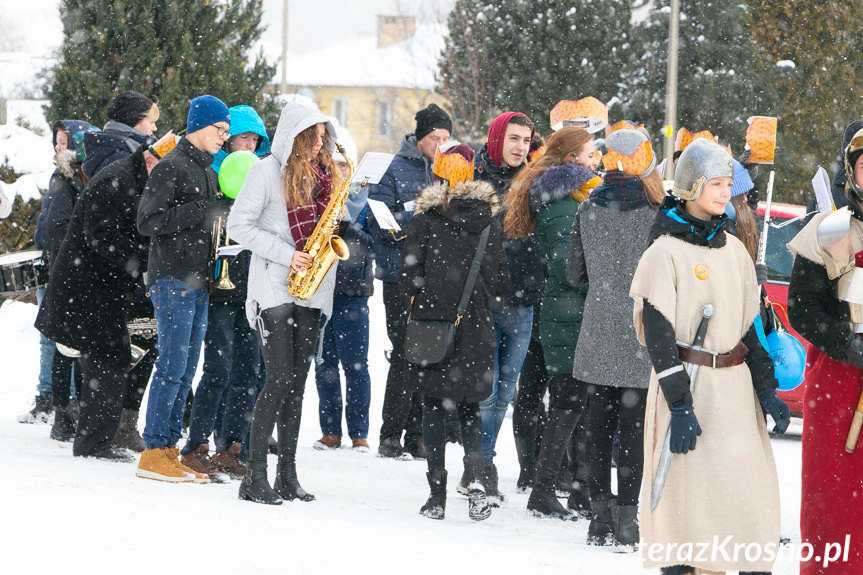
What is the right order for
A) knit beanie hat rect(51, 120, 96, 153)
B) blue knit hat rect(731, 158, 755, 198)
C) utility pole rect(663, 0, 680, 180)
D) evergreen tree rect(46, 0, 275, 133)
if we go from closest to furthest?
1. blue knit hat rect(731, 158, 755, 198)
2. knit beanie hat rect(51, 120, 96, 153)
3. evergreen tree rect(46, 0, 275, 133)
4. utility pole rect(663, 0, 680, 180)

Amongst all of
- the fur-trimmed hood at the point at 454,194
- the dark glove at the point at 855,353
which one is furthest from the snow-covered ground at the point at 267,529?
the fur-trimmed hood at the point at 454,194

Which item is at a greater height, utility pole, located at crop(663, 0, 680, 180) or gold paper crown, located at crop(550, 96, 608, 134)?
utility pole, located at crop(663, 0, 680, 180)

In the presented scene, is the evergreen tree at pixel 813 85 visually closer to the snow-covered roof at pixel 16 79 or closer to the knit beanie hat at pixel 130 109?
the knit beanie hat at pixel 130 109

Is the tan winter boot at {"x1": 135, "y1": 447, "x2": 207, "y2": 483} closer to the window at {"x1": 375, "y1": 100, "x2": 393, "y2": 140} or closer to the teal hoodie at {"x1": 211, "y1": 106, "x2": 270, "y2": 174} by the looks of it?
the teal hoodie at {"x1": 211, "y1": 106, "x2": 270, "y2": 174}

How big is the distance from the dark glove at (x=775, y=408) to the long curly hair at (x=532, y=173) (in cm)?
231

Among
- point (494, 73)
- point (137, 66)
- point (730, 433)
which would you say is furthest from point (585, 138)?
point (494, 73)

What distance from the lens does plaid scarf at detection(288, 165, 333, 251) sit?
232 inches

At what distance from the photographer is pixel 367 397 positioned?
806 centimetres

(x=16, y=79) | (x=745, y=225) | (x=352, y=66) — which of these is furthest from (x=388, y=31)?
(x=745, y=225)

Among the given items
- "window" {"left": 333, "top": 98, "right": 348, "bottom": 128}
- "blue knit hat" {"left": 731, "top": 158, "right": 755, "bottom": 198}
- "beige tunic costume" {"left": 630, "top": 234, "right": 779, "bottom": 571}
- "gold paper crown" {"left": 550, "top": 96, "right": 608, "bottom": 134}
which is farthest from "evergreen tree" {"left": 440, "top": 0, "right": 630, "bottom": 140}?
"window" {"left": 333, "top": 98, "right": 348, "bottom": 128}

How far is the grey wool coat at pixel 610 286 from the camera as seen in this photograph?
5.39 meters

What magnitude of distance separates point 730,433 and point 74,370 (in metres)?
5.50

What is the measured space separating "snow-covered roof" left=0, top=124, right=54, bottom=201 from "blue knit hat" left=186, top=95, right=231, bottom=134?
9746 mm

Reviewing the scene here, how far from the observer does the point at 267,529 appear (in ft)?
16.9
